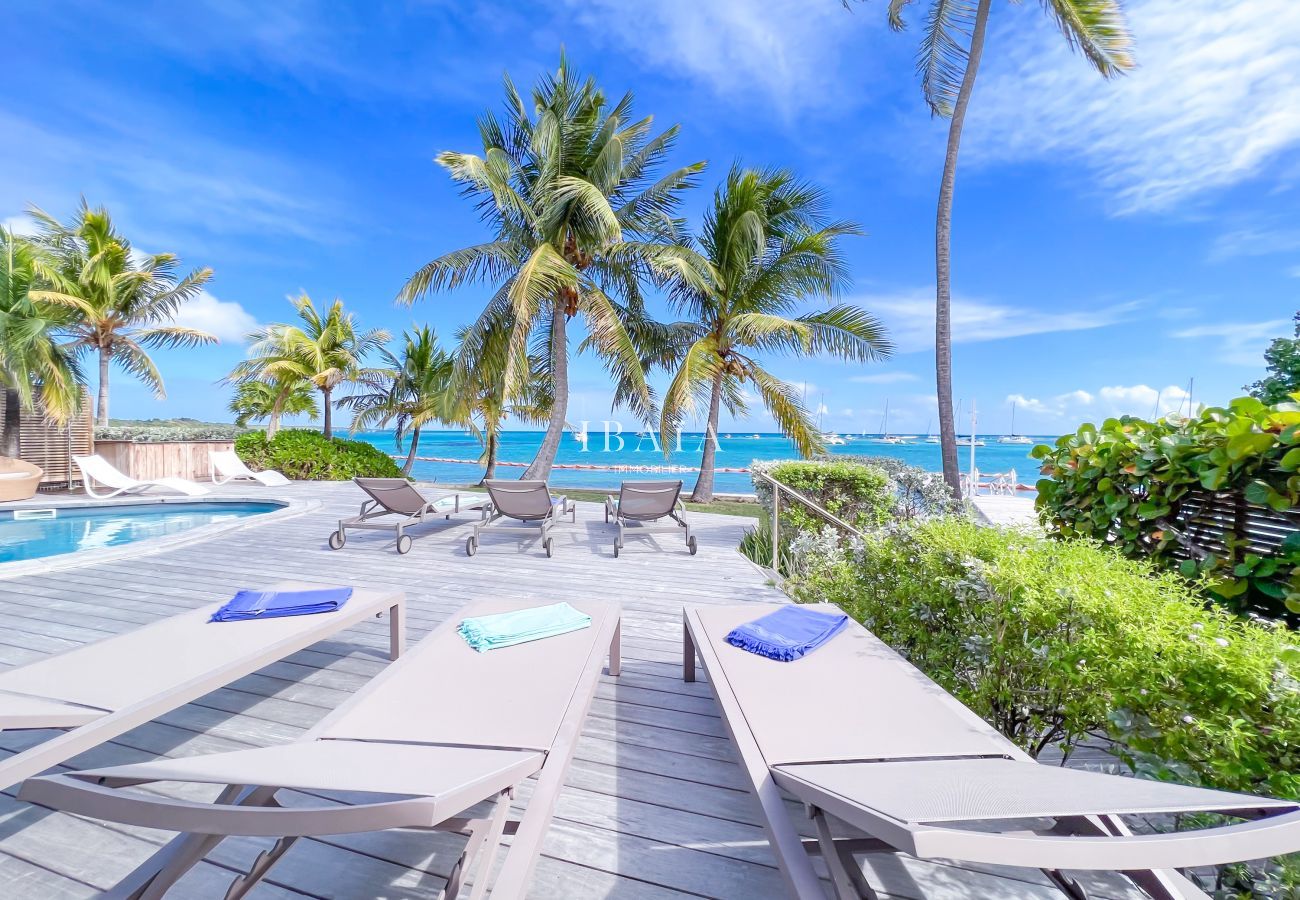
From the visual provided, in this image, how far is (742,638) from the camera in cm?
250

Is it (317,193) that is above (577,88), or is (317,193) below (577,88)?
above

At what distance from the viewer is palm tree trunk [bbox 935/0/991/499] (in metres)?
7.71

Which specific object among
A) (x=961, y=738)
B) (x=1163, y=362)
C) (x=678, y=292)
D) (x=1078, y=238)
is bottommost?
(x=961, y=738)

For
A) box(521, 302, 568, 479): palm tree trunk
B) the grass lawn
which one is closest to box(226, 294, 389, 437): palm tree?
the grass lawn

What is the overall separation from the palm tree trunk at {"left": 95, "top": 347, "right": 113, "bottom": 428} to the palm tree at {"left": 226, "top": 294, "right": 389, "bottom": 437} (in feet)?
8.82

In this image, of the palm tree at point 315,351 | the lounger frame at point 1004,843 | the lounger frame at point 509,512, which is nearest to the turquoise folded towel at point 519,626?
the lounger frame at point 1004,843

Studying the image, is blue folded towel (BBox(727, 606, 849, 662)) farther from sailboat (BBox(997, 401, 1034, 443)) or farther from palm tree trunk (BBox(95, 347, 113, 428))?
sailboat (BBox(997, 401, 1034, 443))

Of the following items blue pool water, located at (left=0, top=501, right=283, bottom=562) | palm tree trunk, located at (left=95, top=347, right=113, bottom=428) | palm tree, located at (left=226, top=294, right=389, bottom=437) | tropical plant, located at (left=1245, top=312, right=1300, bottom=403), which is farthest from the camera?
palm tree, located at (left=226, top=294, right=389, bottom=437)

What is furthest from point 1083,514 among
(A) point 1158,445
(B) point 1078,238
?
(B) point 1078,238

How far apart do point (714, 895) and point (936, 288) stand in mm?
8359

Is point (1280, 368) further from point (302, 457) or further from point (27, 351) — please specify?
point (27, 351)

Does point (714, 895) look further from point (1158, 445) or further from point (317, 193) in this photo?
point (317, 193)

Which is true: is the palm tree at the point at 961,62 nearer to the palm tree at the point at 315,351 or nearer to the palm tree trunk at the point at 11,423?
the palm tree at the point at 315,351

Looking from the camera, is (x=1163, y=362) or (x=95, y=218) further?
(x=1163, y=362)
